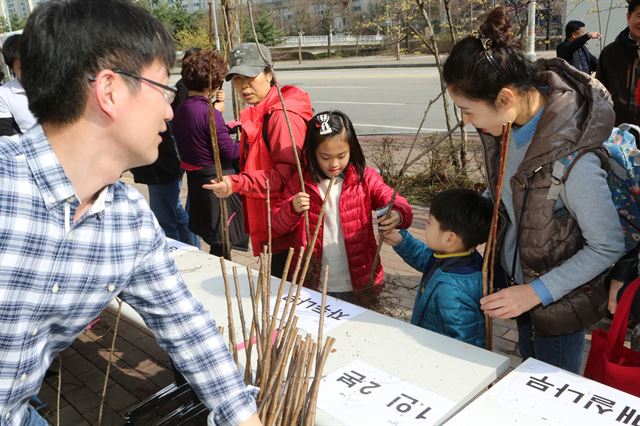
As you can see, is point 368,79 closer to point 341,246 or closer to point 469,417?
point 341,246

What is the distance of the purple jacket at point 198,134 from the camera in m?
3.26

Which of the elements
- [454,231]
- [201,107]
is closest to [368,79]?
[201,107]

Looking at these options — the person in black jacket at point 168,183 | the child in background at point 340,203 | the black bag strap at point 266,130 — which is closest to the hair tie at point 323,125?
the child in background at point 340,203

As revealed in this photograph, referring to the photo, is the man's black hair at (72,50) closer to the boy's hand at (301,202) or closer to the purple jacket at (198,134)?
the boy's hand at (301,202)

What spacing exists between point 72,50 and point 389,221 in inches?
57.4

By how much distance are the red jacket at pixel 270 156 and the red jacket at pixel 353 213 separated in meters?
0.10

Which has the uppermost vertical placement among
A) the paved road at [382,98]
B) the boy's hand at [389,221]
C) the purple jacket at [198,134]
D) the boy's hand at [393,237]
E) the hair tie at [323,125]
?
the hair tie at [323,125]

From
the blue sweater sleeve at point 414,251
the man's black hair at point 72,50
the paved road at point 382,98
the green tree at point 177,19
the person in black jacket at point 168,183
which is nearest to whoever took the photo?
the man's black hair at point 72,50

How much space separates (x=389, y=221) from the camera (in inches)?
85.8

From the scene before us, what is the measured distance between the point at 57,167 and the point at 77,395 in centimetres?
219

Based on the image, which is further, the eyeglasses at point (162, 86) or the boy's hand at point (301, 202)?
the boy's hand at point (301, 202)

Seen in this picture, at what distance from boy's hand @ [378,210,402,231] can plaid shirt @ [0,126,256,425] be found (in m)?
1.07

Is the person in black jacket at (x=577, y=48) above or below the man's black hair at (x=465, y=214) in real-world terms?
above

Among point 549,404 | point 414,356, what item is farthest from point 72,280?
point 549,404
